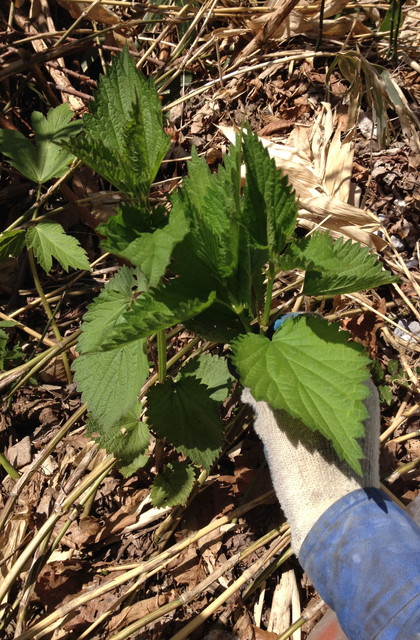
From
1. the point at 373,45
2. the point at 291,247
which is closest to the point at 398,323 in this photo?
the point at 291,247

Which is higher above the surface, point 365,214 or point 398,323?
point 365,214

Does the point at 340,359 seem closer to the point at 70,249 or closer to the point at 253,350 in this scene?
the point at 253,350

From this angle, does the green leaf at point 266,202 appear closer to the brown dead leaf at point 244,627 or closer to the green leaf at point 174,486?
the green leaf at point 174,486

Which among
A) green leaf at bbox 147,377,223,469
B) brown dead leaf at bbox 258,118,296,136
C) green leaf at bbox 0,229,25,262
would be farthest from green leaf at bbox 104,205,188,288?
brown dead leaf at bbox 258,118,296,136

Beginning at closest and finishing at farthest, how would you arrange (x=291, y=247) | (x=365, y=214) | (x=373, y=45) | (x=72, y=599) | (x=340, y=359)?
(x=340, y=359)
(x=291, y=247)
(x=72, y=599)
(x=365, y=214)
(x=373, y=45)

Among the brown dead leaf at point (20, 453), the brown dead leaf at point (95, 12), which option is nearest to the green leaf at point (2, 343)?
the brown dead leaf at point (20, 453)

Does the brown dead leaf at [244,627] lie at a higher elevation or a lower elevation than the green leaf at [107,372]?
lower

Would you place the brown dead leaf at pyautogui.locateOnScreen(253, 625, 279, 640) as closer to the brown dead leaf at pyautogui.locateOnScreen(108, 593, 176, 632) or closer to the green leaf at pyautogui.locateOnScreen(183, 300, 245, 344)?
the brown dead leaf at pyautogui.locateOnScreen(108, 593, 176, 632)
